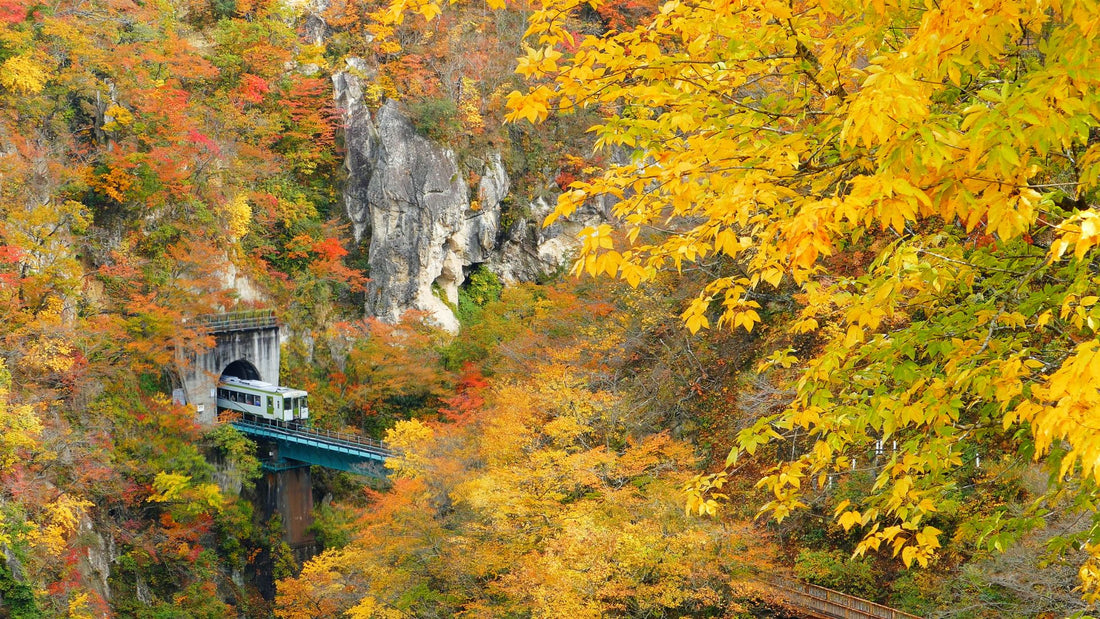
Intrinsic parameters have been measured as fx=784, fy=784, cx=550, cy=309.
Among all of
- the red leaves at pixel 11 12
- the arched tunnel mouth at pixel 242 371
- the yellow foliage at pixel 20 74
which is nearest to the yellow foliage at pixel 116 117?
the yellow foliage at pixel 20 74

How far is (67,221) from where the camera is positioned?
21.2m

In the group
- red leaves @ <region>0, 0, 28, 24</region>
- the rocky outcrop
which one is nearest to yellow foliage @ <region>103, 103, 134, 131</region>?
red leaves @ <region>0, 0, 28, 24</region>

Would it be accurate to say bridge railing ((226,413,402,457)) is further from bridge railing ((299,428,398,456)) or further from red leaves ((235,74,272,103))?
red leaves ((235,74,272,103))

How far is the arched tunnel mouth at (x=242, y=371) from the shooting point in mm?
26500

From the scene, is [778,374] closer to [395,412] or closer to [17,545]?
[17,545]

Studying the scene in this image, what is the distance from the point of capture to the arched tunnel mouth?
2650cm

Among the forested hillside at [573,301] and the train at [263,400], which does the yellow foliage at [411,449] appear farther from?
the train at [263,400]

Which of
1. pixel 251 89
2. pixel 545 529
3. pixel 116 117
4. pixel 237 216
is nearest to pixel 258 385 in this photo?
pixel 237 216

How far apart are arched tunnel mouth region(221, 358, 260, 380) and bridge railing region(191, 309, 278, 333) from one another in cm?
151

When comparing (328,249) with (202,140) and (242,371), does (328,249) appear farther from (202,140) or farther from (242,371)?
(202,140)

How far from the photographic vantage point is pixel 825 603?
12.1 meters

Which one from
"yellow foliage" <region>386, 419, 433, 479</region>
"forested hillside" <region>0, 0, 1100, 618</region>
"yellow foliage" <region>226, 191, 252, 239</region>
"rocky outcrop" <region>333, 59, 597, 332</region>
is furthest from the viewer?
"rocky outcrop" <region>333, 59, 597, 332</region>

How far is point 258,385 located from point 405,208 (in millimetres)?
8614

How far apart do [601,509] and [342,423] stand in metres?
16.8
